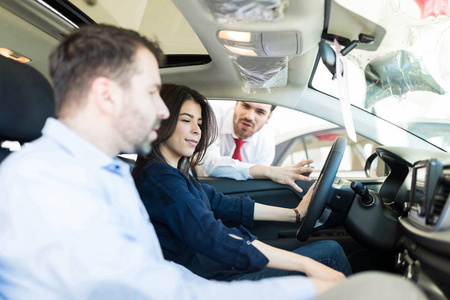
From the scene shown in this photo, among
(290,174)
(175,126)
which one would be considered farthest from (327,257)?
(175,126)

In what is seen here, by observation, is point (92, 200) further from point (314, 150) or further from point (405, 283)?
point (314, 150)

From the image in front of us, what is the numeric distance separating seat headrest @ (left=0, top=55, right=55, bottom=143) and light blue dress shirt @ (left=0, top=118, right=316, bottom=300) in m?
0.50

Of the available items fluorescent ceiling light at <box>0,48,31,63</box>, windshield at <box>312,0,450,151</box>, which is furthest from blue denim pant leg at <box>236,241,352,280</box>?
fluorescent ceiling light at <box>0,48,31,63</box>

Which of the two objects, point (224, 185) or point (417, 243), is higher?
point (417, 243)

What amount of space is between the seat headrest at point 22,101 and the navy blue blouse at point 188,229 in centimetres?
39

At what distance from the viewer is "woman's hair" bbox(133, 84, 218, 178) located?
4.58 feet

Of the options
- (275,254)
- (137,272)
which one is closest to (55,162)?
(137,272)

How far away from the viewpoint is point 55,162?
0.72 meters

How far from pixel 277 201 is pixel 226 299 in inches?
50.6

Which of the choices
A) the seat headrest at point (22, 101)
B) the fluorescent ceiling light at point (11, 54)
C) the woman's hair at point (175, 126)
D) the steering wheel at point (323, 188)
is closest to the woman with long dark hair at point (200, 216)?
the woman's hair at point (175, 126)

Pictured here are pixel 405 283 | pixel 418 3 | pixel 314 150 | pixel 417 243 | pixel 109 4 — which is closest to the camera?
pixel 405 283

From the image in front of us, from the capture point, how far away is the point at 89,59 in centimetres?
81

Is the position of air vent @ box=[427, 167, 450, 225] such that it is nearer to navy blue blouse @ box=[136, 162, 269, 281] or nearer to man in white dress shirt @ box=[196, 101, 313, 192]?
navy blue blouse @ box=[136, 162, 269, 281]

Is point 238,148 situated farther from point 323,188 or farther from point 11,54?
point 11,54
